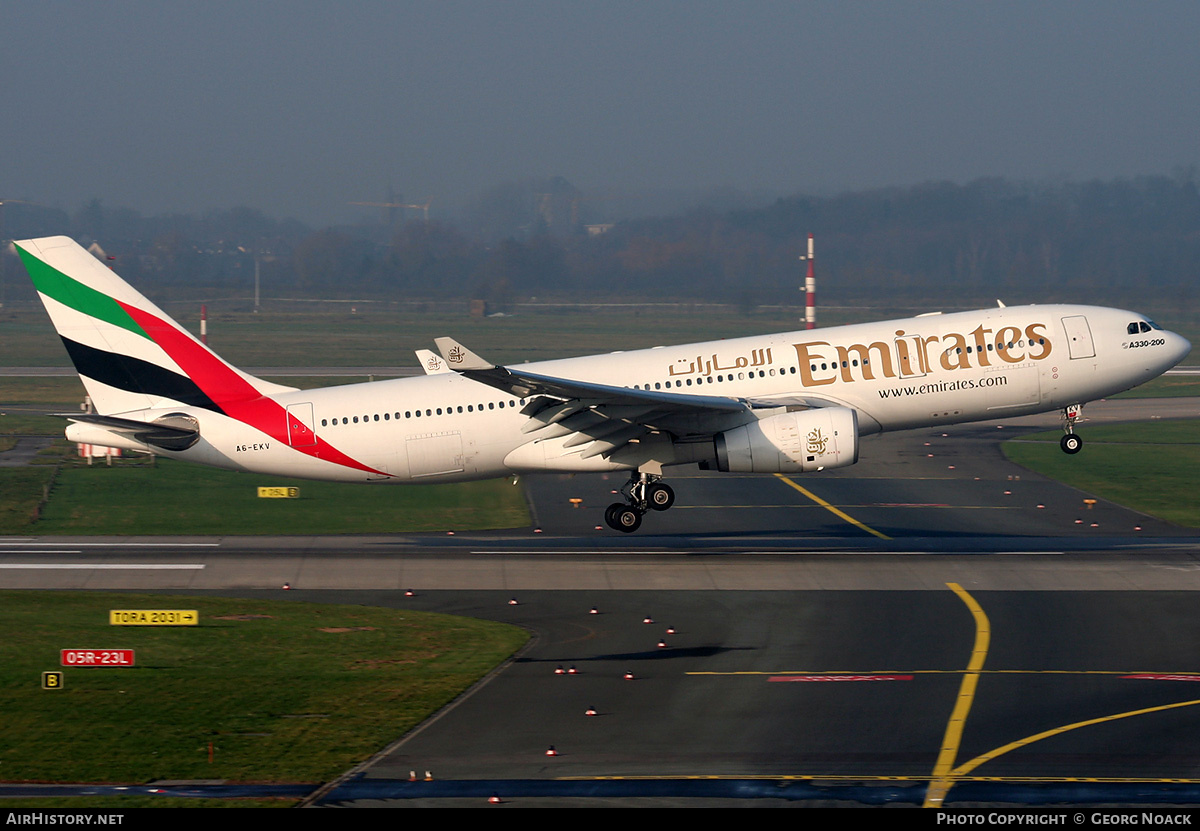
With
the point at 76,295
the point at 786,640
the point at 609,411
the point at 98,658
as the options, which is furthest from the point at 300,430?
the point at 786,640

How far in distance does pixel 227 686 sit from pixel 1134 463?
45.5 meters

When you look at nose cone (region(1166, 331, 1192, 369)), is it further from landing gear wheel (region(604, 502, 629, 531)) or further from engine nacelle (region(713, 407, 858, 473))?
landing gear wheel (region(604, 502, 629, 531))

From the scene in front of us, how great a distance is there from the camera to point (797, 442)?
33875mm

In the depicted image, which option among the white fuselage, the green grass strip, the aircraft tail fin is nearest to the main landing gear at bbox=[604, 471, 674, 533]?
the white fuselage

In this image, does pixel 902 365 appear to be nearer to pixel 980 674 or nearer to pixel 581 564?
pixel 581 564

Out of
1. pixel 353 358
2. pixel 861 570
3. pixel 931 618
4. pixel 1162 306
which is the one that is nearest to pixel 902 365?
pixel 861 570

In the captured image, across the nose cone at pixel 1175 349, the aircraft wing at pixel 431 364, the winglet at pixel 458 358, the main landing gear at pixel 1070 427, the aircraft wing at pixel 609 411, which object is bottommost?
the main landing gear at pixel 1070 427

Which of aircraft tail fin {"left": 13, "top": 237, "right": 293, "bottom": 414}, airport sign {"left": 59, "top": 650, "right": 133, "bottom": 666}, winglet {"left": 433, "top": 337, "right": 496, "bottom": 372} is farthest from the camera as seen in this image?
aircraft tail fin {"left": 13, "top": 237, "right": 293, "bottom": 414}

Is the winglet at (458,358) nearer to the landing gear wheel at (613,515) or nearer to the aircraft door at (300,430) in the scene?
→ the aircraft door at (300,430)

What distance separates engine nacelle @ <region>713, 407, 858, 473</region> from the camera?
33.8m

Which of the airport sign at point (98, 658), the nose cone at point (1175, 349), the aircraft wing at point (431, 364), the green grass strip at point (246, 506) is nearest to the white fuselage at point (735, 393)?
the nose cone at point (1175, 349)

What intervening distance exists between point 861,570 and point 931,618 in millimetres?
5334

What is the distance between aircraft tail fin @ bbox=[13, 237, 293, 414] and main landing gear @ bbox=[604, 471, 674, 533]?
1125 centimetres

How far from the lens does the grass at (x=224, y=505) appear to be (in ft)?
137
